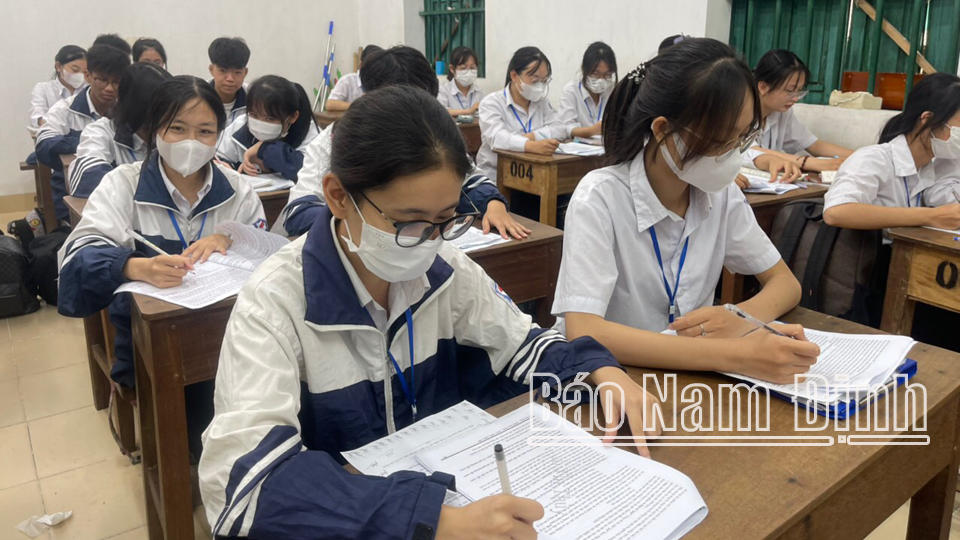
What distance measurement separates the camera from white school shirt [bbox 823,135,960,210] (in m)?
2.31

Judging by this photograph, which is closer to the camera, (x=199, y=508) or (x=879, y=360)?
(x=879, y=360)

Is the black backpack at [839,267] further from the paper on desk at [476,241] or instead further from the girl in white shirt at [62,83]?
the girl in white shirt at [62,83]

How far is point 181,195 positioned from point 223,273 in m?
0.41

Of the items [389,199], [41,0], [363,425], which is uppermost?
[41,0]

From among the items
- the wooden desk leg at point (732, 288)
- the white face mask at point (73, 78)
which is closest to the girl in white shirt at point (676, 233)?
the wooden desk leg at point (732, 288)

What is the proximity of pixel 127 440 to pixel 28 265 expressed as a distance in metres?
1.89

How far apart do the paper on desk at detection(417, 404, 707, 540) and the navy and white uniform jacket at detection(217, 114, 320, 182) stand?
2.03 metres

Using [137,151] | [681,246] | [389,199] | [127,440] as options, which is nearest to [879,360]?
[681,246]

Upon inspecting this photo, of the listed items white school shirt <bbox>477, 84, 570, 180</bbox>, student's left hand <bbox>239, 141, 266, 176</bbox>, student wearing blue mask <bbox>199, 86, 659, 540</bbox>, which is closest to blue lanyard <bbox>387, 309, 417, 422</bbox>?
student wearing blue mask <bbox>199, 86, 659, 540</bbox>

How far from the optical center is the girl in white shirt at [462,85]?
19.4 feet

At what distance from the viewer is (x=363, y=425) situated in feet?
3.45

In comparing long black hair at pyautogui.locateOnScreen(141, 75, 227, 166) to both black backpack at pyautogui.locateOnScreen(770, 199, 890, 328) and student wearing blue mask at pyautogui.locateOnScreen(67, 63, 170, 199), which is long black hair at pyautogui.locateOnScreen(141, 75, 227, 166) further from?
black backpack at pyautogui.locateOnScreen(770, 199, 890, 328)

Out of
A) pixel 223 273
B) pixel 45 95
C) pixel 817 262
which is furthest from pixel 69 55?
pixel 817 262

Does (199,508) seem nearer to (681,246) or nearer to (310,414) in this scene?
(310,414)
